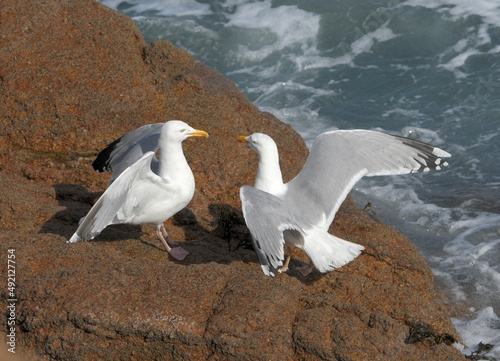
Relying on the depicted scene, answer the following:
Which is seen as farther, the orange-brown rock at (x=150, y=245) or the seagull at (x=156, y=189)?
the seagull at (x=156, y=189)

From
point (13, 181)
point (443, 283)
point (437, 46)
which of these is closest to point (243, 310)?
point (13, 181)

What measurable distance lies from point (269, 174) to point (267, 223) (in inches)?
35.9

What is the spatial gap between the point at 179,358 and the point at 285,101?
9.37 m

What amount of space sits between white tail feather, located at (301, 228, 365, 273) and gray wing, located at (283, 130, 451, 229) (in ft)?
0.85

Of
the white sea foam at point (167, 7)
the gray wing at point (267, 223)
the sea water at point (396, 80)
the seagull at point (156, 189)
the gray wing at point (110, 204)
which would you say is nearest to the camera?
the gray wing at point (267, 223)

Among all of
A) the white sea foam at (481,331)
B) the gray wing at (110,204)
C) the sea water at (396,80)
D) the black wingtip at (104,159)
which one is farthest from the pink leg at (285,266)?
the sea water at (396,80)

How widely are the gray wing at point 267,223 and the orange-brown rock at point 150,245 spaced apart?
0.17 meters

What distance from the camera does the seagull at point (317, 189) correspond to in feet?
16.8

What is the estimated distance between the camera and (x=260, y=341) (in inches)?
165

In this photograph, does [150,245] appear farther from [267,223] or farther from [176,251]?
[267,223]

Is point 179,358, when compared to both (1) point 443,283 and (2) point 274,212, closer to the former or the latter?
(2) point 274,212

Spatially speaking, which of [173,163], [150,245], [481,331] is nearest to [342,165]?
[173,163]

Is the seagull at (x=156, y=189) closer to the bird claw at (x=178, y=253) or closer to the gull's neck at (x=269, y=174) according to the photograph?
the bird claw at (x=178, y=253)

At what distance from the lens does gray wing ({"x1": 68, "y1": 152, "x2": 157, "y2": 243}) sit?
5.12 metres
